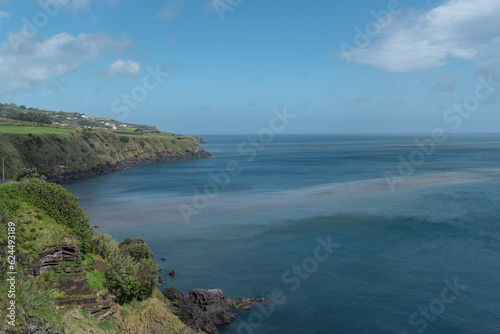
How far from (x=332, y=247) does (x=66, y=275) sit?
27226 mm

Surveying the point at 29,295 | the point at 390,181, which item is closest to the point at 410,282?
the point at 29,295

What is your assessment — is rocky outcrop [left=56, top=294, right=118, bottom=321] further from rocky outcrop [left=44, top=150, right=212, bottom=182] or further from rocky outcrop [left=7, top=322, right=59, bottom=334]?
rocky outcrop [left=44, top=150, right=212, bottom=182]

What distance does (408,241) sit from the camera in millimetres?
41906

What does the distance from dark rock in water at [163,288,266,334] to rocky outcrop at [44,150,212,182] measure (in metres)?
67.8

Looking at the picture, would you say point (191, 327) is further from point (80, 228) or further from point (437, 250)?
point (437, 250)

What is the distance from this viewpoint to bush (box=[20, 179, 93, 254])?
827 inches

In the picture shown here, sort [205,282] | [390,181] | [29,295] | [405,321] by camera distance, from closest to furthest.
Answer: [29,295] → [405,321] → [205,282] → [390,181]

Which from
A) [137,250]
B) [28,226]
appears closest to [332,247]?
[137,250]

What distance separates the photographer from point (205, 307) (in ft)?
85.9

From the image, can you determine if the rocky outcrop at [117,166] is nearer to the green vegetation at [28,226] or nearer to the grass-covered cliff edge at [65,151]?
the grass-covered cliff edge at [65,151]

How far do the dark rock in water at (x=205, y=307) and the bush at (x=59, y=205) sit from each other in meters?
7.55

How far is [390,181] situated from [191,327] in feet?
237

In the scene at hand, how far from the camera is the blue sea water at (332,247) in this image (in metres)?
26.8

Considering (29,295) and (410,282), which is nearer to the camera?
(29,295)
